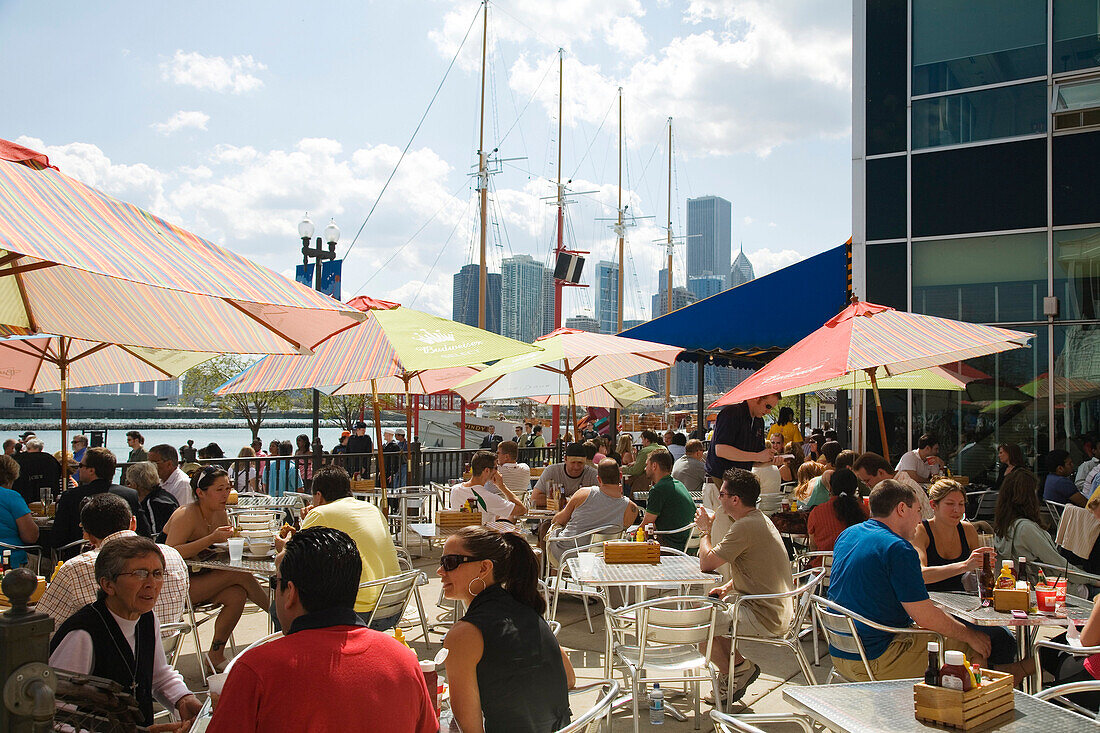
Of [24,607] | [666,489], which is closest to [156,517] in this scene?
[666,489]

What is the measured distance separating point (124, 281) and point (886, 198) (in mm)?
11458

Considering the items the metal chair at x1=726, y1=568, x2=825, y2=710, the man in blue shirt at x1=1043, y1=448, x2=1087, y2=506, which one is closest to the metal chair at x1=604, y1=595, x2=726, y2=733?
the metal chair at x1=726, y1=568, x2=825, y2=710

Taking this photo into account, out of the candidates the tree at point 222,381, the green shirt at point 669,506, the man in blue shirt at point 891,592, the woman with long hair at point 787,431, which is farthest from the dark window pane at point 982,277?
the tree at point 222,381

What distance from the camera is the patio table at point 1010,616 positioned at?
420cm

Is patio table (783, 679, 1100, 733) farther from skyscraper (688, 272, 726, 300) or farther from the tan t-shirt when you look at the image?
skyscraper (688, 272, 726, 300)

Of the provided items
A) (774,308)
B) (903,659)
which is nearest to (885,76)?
(774,308)

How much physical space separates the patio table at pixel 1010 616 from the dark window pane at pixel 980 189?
849cm

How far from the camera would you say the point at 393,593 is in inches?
199

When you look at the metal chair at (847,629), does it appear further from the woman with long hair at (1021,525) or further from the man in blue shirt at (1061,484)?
the man in blue shirt at (1061,484)

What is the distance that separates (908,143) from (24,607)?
508 inches

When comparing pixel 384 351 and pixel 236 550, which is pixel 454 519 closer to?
pixel 384 351

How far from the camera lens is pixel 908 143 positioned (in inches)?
485

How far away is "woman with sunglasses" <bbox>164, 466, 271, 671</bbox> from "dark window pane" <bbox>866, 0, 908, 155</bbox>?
10.9m

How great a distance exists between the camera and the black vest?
3088mm
